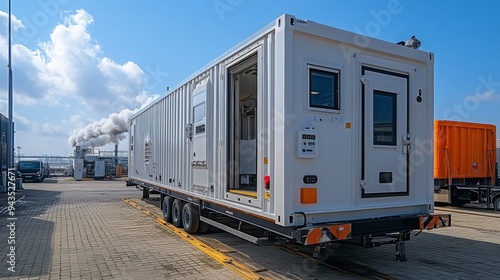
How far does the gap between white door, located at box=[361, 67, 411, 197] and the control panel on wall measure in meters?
0.93

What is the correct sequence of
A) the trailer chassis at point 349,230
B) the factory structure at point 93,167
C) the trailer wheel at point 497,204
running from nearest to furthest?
the trailer chassis at point 349,230 → the trailer wheel at point 497,204 → the factory structure at point 93,167

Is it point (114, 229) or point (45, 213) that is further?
point (45, 213)

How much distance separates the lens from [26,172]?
31.4 m

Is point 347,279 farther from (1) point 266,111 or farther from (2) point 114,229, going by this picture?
(2) point 114,229

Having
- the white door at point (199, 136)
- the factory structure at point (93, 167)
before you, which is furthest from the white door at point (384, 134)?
the factory structure at point (93, 167)

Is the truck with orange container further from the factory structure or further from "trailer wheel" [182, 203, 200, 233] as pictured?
the factory structure

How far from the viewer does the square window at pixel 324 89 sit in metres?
4.81

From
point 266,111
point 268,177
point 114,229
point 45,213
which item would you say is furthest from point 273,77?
point 45,213

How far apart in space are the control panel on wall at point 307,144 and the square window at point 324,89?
0.38 meters

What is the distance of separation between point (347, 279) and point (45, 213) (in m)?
10.2

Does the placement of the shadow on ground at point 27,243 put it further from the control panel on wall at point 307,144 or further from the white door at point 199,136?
the control panel on wall at point 307,144

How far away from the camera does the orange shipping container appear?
44.1 feet

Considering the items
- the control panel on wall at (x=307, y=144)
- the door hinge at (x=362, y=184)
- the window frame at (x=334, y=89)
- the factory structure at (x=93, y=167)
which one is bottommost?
the factory structure at (x=93, y=167)

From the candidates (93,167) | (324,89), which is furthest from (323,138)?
(93,167)
